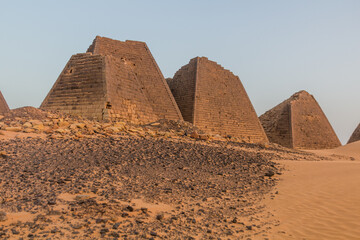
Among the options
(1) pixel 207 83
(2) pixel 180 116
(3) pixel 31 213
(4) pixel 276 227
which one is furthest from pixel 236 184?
(1) pixel 207 83

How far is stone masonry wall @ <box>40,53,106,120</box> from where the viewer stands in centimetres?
1086

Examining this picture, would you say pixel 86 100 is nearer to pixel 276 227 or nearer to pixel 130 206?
pixel 130 206

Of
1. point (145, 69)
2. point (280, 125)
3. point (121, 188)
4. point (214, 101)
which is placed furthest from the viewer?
point (280, 125)

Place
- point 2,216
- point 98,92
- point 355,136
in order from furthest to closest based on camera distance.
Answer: point 355,136 < point 98,92 < point 2,216

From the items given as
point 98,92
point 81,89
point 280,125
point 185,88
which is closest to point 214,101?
point 185,88

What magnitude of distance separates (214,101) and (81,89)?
865 cm

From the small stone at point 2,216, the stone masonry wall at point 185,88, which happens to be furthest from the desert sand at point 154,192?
the stone masonry wall at point 185,88

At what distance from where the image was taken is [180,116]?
49.8 ft

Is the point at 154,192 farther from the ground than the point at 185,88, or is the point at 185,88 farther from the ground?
the point at 185,88

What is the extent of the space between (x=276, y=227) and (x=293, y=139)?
19216 millimetres

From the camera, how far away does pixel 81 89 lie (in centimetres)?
1151

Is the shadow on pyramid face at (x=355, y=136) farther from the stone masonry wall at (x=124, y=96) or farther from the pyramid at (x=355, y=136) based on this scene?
the stone masonry wall at (x=124, y=96)

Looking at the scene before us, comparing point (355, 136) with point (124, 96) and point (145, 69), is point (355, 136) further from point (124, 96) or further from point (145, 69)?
point (124, 96)

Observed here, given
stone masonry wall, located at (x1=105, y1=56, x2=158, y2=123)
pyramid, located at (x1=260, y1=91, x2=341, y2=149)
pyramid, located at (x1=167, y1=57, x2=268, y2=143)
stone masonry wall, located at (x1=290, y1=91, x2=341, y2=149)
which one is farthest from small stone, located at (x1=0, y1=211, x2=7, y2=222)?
stone masonry wall, located at (x1=290, y1=91, x2=341, y2=149)
